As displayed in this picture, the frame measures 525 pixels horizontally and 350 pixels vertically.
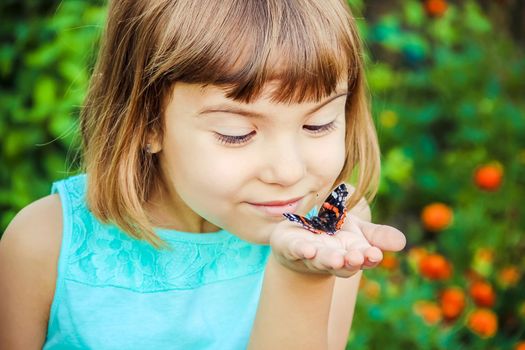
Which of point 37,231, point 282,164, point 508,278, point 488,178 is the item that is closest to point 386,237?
point 282,164

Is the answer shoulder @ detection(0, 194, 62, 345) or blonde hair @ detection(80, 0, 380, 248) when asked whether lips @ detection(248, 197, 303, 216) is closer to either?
blonde hair @ detection(80, 0, 380, 248)

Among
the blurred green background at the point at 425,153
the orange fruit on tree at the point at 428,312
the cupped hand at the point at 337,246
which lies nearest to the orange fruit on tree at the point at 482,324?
the blurred green background at the point at 425,153

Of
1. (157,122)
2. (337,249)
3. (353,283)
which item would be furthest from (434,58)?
(337,249)

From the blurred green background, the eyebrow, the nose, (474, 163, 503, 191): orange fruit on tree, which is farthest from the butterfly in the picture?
(474, 163, 503, 191): orange fruit on tree

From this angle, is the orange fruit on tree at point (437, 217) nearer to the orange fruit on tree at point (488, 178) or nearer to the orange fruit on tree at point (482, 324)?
the orange fruit on tree at point (488, 178)

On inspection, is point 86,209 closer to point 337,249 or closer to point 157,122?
point 157,122

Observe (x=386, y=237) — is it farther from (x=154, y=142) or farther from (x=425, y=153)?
(x=425, y=153)
